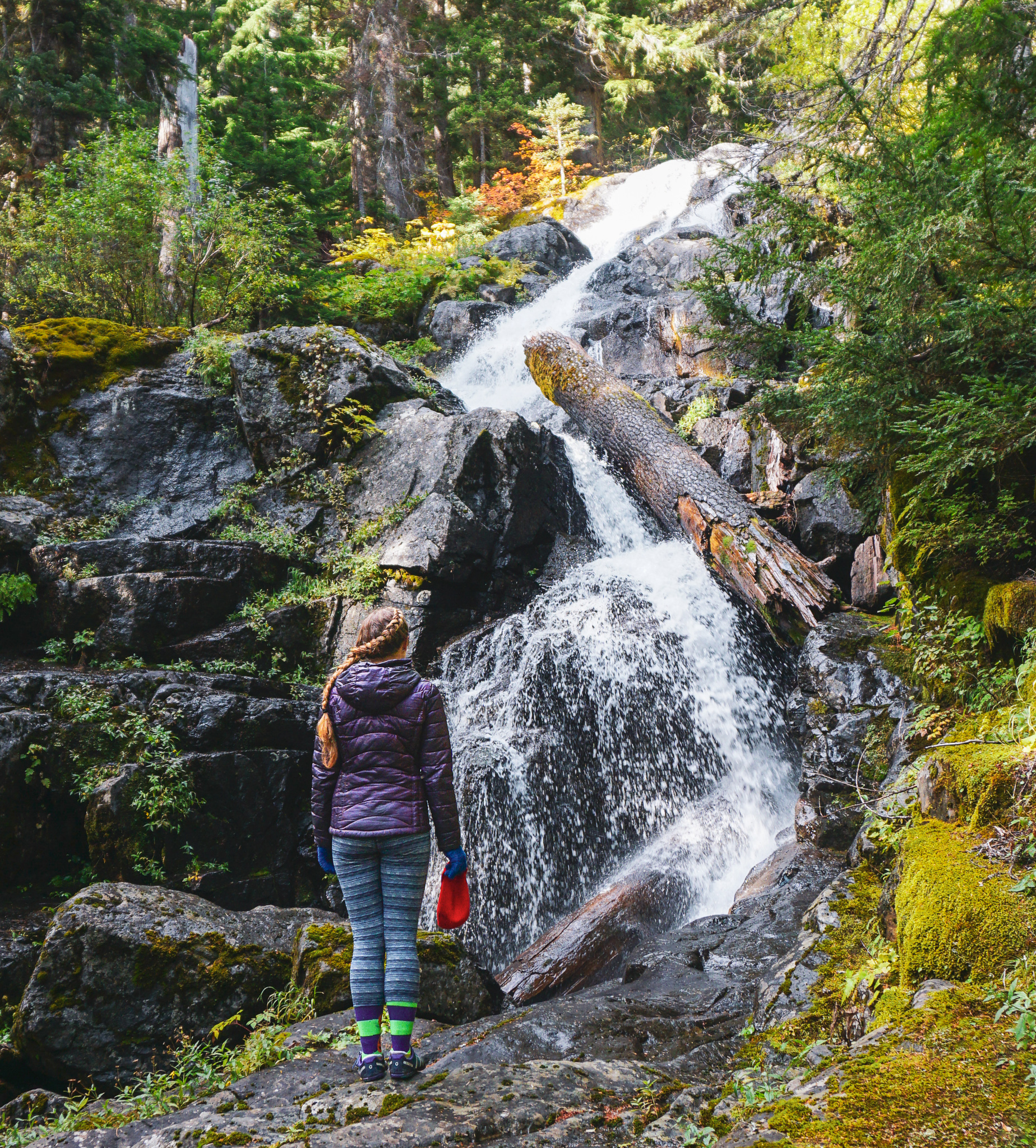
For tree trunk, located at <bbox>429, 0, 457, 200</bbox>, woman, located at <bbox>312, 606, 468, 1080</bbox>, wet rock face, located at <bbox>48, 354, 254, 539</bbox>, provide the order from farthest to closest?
tree trunk, located at <bbox>429, 0, 457, 200</bbox> → wet rock face, located at <bbox>48, 354, 254, 539</bbox> → woman, located at <bbox>312, 606, 468, 1080</bbox>

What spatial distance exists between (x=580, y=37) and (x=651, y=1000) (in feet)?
Answer: 108

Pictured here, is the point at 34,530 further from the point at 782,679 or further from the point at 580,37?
the point at 580,37

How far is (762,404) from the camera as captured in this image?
24.2ft

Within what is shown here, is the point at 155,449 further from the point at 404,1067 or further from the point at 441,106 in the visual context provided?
the point at 441,106

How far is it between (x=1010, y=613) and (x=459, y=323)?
1419cm

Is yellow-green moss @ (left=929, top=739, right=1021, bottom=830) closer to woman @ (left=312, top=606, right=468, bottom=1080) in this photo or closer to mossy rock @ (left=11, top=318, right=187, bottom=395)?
woman @ (left=312, top=606, right=468, bottom=1080)

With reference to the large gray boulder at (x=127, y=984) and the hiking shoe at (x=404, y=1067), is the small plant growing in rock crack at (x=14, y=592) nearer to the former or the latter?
the large gray boulder at (x=127, y=984)

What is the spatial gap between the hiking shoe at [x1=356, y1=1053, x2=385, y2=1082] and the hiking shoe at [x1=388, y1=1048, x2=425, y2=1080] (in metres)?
0.04

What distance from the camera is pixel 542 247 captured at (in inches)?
808

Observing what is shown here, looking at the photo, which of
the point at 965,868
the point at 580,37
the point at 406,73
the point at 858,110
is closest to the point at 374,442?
the point at 858,110

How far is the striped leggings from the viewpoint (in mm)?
3061

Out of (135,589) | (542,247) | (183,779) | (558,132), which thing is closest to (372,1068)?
(183,779)

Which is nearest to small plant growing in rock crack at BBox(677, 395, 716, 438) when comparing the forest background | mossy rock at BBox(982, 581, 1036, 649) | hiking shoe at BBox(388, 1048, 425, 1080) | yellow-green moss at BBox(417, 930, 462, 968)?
the forest background

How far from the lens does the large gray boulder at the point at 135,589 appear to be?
7586 mm
